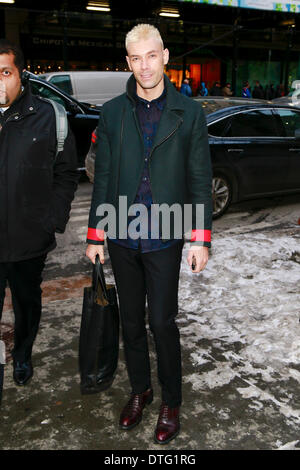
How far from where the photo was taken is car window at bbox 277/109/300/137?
26.5 ft

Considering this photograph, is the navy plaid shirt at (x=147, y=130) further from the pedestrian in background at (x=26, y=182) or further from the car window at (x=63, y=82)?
the car window at (x=63, y=82)

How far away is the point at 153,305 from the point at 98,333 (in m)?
0.37

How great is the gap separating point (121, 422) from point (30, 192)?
1.43m

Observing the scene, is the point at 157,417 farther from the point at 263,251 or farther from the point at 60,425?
the point at 263,251

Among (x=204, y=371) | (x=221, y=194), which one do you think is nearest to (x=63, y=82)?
(x=221, y=194)

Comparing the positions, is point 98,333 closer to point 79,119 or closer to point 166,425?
point 166,425

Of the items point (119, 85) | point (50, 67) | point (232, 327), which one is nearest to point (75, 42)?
point (50, 67)

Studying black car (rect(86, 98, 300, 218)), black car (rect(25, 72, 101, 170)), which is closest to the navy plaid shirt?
black car (rect(86, 98, 300, 218))

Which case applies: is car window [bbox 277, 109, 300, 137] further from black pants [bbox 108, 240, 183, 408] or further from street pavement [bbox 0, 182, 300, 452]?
black pants [bbox 108, 240, 183, 408]

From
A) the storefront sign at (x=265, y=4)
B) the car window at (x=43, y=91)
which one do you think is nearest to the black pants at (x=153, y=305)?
the car window at (x=43, y=91)

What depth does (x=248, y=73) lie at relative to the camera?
97.7ft

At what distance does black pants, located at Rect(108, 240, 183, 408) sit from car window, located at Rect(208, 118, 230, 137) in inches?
190

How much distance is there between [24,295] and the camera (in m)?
3.19

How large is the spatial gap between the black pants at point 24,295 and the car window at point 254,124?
192 inches
